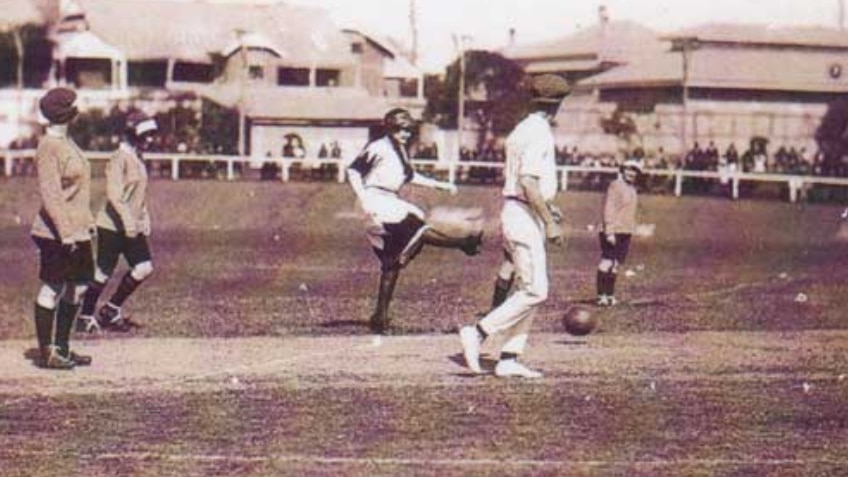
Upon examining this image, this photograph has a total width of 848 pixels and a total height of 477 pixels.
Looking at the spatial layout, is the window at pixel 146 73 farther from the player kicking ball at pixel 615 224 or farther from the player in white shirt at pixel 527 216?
the player in white shirt at pixel 527 216

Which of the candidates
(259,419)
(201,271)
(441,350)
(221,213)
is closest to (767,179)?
(221,213)

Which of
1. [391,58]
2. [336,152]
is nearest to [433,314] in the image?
[336,152]

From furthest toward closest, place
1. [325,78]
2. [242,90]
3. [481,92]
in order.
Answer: [325,78]
[242,90]
[481,92]

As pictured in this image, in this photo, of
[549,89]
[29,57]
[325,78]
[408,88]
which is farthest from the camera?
[408,88]

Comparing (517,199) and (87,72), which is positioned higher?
(87,72)

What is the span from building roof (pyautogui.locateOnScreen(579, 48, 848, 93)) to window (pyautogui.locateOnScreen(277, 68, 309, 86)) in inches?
429

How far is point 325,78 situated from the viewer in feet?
219

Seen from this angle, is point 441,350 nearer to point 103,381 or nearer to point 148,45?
point 103,381

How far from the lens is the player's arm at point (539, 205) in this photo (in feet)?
35.3

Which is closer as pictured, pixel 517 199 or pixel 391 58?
pixel 517 199

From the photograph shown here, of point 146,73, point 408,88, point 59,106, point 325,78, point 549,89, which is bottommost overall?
point 59,106

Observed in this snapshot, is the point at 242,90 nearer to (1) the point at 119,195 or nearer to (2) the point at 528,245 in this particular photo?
(1) the point at 119,195

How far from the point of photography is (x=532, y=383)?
1084 cm

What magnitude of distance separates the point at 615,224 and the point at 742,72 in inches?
1378
